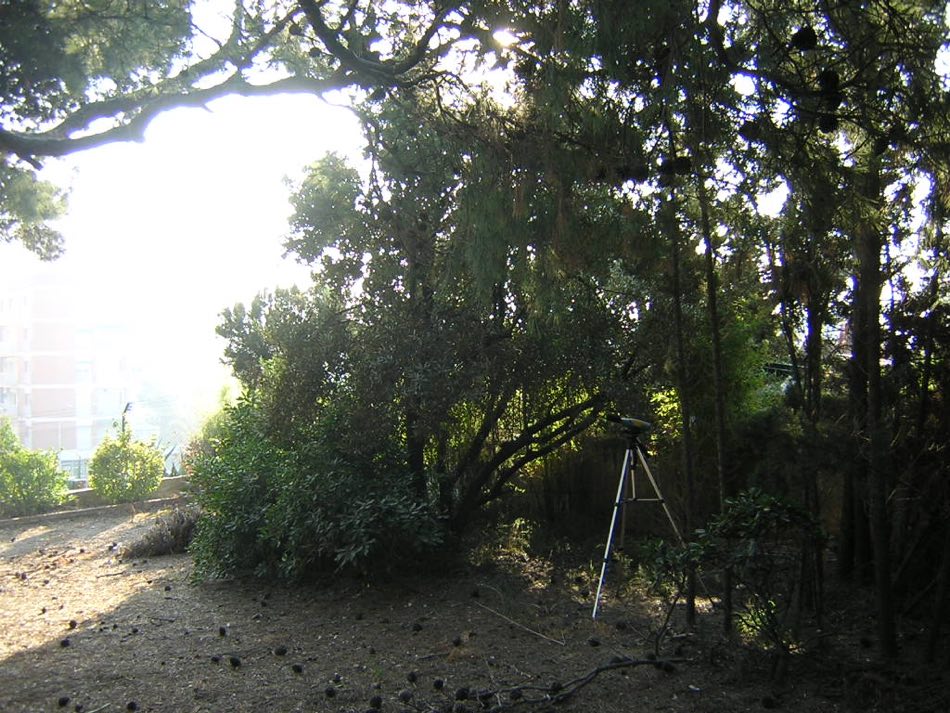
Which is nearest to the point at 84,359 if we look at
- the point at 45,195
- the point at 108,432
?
the point at 108,432

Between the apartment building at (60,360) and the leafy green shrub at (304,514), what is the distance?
34.5 meters

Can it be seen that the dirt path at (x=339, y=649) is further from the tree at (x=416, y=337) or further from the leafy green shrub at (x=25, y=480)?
the leafy green shrub at (x=25, y=480)

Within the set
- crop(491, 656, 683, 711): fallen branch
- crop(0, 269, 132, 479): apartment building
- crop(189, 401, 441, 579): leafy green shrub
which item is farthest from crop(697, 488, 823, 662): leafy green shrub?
crop(0, 269, 132, 479): apartment building

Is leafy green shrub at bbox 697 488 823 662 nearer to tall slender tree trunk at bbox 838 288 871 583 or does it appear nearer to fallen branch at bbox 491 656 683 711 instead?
fallen branch at bbox 491 656 683 711

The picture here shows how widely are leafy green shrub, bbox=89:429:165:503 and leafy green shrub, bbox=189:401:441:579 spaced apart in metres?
6.35

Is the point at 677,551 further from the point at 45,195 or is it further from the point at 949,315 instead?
the point at 45,195

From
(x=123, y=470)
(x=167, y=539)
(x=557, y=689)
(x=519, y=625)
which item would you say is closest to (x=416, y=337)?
(x=519, y=625)

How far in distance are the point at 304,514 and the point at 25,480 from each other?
7810 mm

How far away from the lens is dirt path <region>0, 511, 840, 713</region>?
3205mm

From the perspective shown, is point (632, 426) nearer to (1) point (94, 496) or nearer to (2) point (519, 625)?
(2) point (519, 625)

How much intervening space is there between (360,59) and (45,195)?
15.9ft

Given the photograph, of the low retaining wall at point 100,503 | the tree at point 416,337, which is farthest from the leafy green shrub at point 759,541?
the low retaining wall at point 100,503

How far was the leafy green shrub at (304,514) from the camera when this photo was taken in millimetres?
5055

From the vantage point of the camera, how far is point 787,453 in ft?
12.9
